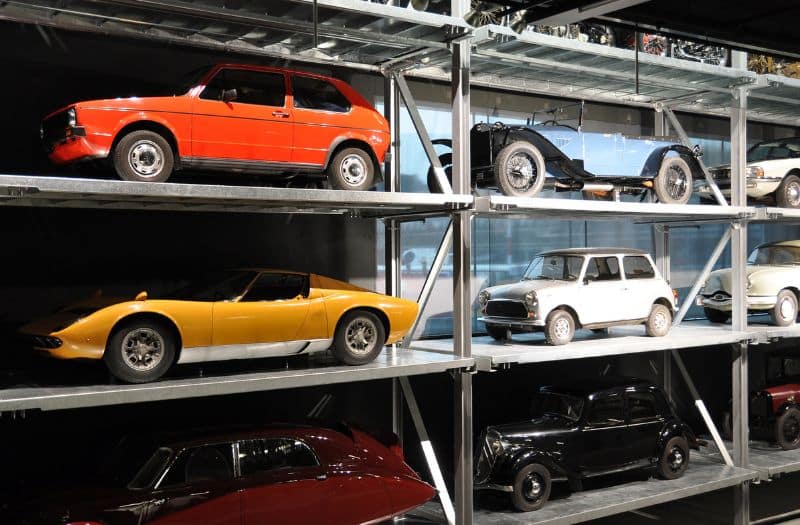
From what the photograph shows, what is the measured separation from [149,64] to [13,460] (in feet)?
9.85

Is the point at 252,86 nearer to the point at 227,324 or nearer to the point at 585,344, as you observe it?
the point at 227,324

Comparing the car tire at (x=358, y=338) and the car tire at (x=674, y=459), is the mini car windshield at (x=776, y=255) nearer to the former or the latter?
the car tire at (x=674, y=459)

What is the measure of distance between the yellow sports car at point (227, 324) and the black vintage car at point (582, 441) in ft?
4.92

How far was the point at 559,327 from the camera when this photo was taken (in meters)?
7.04

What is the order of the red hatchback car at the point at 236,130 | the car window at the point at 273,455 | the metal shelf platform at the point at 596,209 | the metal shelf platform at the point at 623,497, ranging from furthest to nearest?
the metal shelf platform at the point at 623,497 < the metal shelf platform at the point at 596,209 < the car window at the point at 273,455 < the red hatchback car at the point at 236,130

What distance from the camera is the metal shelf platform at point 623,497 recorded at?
6418 mm

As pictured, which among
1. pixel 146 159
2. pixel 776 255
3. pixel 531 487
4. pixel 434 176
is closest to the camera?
pixel 146 159

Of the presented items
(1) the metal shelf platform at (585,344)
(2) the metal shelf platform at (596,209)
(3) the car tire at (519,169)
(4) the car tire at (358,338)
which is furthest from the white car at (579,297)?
(4) the car tire at (358,338)

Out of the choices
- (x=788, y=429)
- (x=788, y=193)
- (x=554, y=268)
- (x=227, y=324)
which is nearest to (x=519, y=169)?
(x=554, y=268)

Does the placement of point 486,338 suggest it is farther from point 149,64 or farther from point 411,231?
point 149,64

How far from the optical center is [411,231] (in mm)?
7551

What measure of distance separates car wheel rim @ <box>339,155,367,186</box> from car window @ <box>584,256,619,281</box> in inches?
99.2

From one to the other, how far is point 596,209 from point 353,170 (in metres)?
2.19

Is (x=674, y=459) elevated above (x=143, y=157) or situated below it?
below
